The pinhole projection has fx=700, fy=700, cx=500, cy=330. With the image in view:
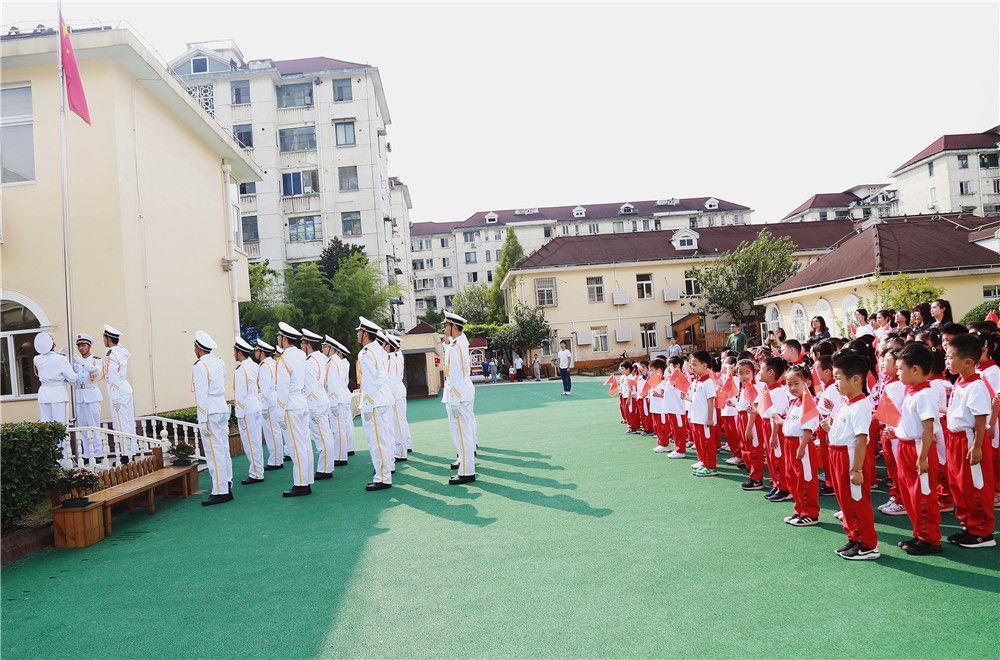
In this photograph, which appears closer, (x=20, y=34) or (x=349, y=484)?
(x=349, y=484)

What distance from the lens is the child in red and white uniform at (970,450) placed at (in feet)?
15.1

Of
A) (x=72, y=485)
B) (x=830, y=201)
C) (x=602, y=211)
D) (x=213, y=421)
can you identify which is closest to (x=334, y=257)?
(x=213, y=421)

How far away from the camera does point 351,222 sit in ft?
118

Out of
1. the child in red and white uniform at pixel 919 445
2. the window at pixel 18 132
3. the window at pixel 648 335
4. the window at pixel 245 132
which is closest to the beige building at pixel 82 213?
the window at pixel 18 132

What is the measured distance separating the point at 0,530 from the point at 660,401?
765 cm

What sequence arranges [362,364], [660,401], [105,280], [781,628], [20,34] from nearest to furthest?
[781,628] < [362,364] < [660,401] < [105,280] < [20,34]

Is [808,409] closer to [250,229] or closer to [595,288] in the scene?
[595,288]

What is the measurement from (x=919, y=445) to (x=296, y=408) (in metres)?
6.62

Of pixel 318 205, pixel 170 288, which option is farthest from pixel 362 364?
pixel 318 205

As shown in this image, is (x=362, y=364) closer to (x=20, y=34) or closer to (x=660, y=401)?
(x=660, y=401)

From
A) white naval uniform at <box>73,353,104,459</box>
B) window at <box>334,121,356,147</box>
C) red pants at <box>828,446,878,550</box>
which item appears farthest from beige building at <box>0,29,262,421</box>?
window at <box>334,121,356,147</box>

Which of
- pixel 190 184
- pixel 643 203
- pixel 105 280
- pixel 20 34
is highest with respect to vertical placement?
pixel 643 203

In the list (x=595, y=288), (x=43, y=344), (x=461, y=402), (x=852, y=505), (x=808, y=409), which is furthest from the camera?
(x=595, y=288)

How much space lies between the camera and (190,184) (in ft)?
49.8
